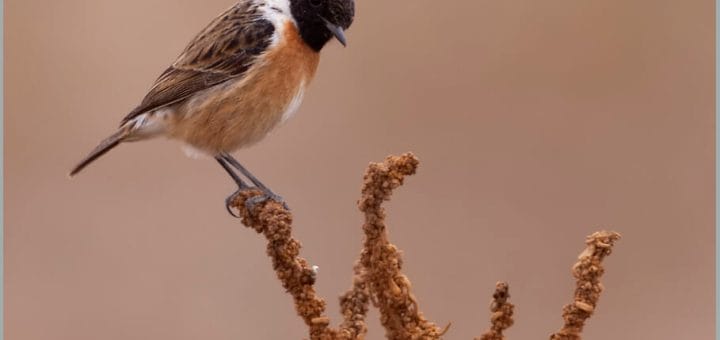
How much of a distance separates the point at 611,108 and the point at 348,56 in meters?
1.50

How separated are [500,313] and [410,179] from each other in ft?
12.9

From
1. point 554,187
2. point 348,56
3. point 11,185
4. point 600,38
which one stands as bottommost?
point 11,185

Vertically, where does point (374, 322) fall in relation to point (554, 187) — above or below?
below

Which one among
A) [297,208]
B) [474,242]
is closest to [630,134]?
[474,242]

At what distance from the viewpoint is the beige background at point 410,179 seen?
640 cm

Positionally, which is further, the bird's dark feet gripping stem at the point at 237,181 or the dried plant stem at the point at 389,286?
the bird's dark feet gripping stem at the point at 237,181

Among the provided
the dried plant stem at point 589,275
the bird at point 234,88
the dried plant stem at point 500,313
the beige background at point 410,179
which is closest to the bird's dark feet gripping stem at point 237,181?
the bird at point 234,88

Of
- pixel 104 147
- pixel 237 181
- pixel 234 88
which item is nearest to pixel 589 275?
pixel 237 181

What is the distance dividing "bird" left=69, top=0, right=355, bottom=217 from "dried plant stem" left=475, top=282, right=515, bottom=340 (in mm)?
1738

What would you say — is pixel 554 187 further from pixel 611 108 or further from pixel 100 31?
pixel 100 31

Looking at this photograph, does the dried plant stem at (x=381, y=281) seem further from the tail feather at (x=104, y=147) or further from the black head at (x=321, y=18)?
the tail feather at (x=104, y=147)

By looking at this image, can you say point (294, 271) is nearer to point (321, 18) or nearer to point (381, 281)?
point (381, 281)

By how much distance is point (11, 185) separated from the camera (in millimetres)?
6727

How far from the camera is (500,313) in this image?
2916 millimetres
